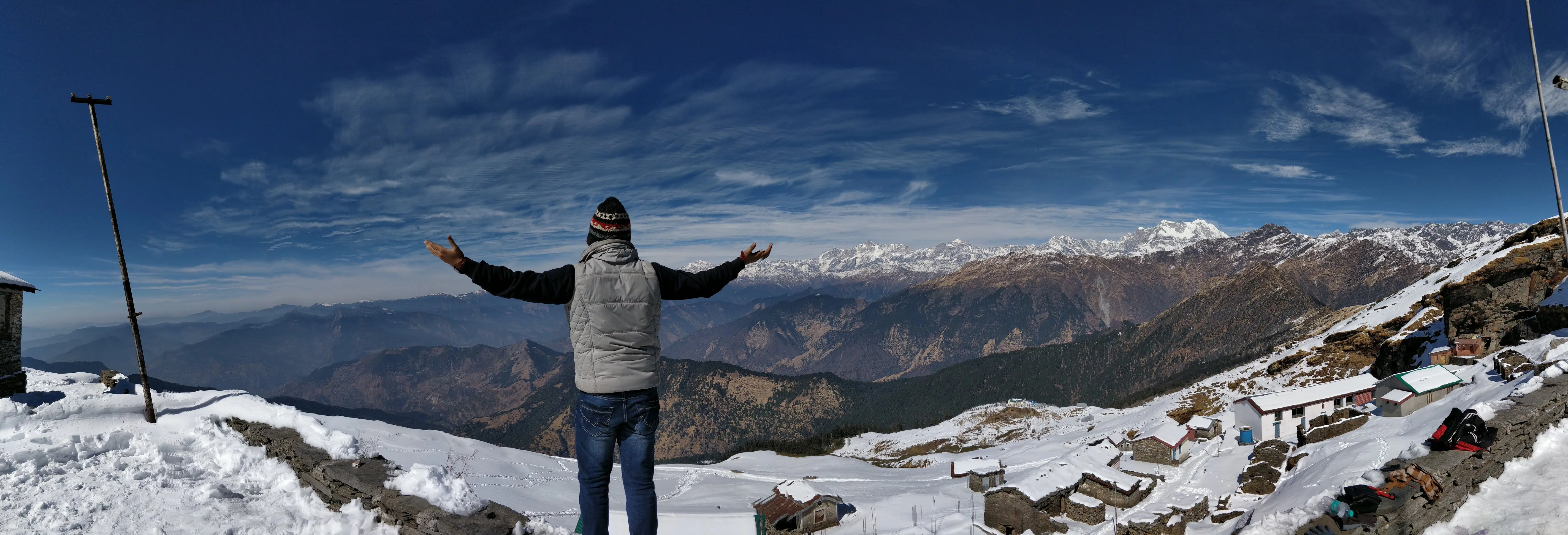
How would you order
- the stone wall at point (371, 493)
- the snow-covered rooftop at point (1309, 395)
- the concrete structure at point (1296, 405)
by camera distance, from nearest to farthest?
1. the stone wall at point (371, 493)
2. the concrete structure at point (1296, 405)
3. the snow-covered rooftop at point (1309, 395)

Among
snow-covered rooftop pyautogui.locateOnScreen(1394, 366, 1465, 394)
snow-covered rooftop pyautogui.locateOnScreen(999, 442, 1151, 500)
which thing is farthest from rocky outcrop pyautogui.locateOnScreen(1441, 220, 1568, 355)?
snow-covered rooftop pyautogui.locateOnScreen(999, 442, 1151, 500)

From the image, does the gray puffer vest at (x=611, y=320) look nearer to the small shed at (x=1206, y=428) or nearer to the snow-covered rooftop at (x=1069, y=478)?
the snow-covered rooftop at (x=1069, y=478)

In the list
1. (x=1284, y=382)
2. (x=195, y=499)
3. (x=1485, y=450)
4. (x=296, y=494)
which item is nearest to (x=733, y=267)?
(x=296, y=494)

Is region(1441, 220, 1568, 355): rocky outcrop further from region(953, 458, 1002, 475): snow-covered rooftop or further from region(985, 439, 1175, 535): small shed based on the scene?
region(953, 458, 1002, 475): snow-covered rooftop

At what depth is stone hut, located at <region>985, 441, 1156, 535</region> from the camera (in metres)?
33.8

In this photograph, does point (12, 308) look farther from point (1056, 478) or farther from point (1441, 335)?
point (1441, 335)

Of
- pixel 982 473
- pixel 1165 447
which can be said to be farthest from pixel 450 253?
pixel 1165 447

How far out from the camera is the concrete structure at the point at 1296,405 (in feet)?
146

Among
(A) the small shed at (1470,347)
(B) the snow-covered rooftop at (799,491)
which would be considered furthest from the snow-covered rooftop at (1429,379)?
(B) the snow-covered rooftop at (799,491)

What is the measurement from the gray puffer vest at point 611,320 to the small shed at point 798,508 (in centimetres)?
2895

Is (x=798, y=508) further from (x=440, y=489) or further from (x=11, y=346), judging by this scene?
(x=11, y=346)

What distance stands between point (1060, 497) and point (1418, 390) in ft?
69.3

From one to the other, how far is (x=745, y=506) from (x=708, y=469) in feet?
73.8

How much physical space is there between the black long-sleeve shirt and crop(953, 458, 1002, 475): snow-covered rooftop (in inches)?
1896
